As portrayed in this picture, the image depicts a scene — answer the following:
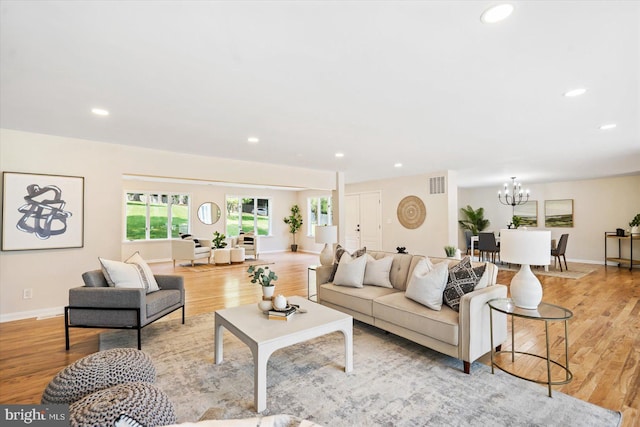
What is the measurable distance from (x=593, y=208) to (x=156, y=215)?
12181 millimetres

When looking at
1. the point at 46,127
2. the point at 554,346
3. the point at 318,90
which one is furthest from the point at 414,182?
the point at 46,127

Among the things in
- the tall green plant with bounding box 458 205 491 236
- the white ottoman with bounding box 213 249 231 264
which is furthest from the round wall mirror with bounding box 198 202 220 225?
the tall green plant with bounding box 458 205 491 236

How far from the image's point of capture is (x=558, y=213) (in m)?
8.53

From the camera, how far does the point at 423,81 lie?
2.33 m

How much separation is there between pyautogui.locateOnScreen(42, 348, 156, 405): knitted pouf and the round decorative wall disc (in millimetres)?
6706

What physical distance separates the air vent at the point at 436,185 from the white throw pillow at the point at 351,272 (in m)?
4.11

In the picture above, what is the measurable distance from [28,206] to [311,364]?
4.01m

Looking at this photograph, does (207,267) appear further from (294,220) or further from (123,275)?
(123,275)

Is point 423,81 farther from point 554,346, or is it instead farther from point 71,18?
point 554,346

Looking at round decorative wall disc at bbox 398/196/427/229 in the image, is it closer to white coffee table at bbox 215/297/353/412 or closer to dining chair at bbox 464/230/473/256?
dining chair at bbox 464/230/473/256

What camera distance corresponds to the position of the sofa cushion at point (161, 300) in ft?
9.71

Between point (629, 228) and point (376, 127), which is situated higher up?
point (376, 127)

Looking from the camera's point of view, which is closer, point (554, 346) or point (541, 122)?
point (554, 346)

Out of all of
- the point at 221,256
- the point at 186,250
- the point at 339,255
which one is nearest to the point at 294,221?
the point at 221,256
